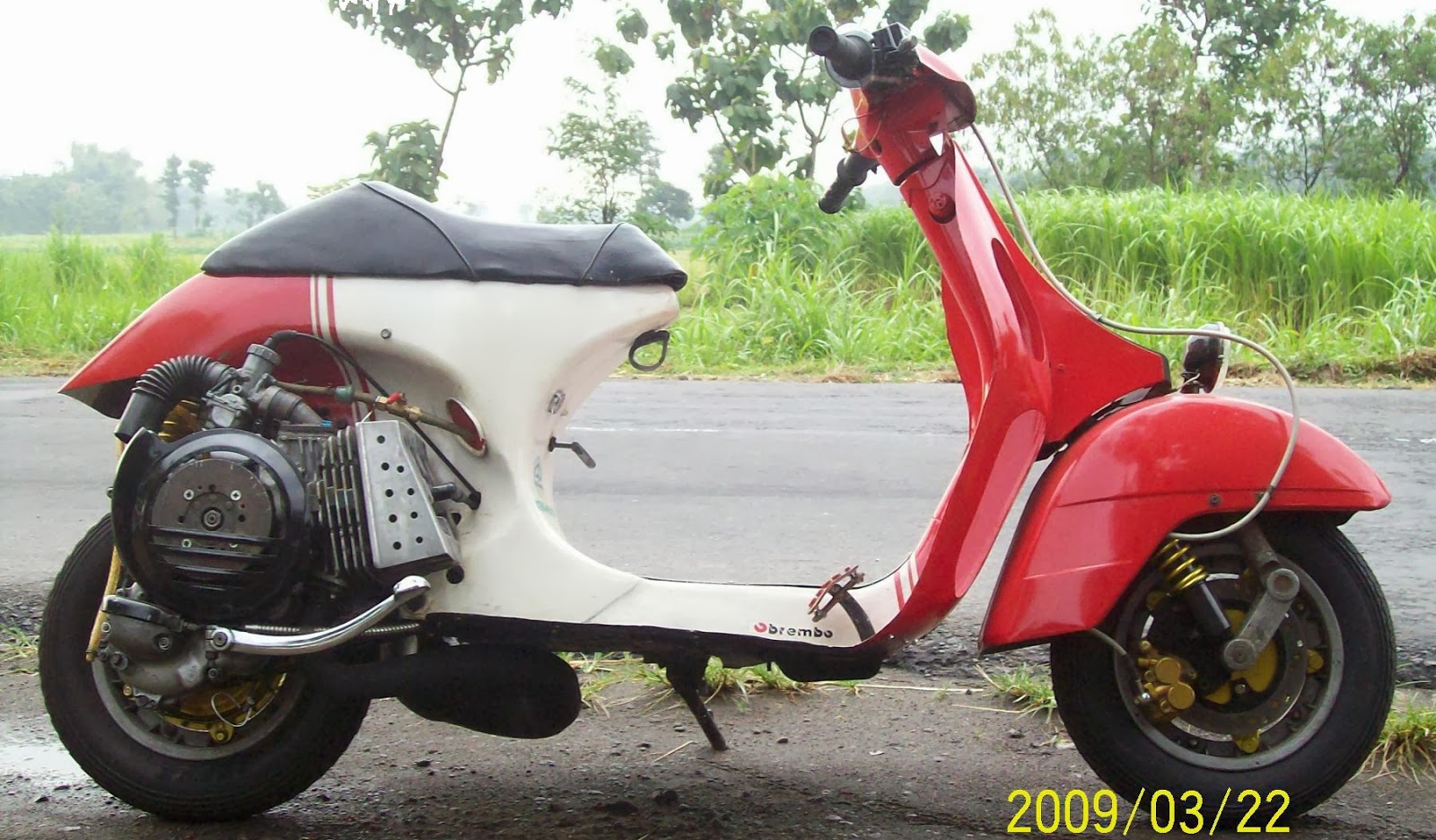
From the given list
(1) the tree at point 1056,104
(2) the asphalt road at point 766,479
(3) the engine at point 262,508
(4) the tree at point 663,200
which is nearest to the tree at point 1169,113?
(1) the tree at point 1056,104

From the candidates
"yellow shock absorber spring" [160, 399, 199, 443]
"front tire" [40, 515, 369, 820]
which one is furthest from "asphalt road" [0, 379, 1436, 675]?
"yellow shock absorber spring" [160, 399, 199, 443]

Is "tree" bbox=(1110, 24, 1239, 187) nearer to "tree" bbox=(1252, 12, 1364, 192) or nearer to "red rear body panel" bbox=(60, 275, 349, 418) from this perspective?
"tree" bbox=(1252, 12, 1364, 192)

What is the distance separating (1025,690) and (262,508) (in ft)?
5.91

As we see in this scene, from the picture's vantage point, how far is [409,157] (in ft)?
44.5

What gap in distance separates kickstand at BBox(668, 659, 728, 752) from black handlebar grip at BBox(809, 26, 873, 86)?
3.79 feet

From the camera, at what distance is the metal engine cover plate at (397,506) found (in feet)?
7.45

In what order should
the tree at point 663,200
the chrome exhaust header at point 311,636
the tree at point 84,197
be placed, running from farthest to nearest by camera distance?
the tree at point 663,200
the tree at point 84,197
the chrome exhaust header at point 311,636

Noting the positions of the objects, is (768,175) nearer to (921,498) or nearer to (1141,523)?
(921,498)

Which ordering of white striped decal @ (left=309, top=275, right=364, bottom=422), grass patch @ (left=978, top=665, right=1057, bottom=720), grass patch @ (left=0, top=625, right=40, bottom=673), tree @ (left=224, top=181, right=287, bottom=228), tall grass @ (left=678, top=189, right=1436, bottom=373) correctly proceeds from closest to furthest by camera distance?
white striped decal @ (left=309, top=275, right=364, bottom=422)
grass patch @ (left=978, top=665, right=1057, bottom=720)
grass patch @ (left=0, top=625, right=40, bottom=673)
tall grass @ (left=678, top=189, right=1436, bottom=373)
tree @ (left=224, top=181, right=287, bottom=228)

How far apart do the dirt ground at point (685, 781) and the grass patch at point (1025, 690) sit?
0.12ft

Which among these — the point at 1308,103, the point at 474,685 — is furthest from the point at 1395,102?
the point at 474,685

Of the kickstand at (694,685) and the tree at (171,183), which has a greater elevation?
the tree at (171,183)
